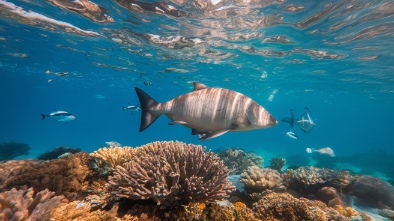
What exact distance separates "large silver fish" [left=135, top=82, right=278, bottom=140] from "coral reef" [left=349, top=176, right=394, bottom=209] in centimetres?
590

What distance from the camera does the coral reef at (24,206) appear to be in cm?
258

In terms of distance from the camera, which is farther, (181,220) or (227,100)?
(227,100)

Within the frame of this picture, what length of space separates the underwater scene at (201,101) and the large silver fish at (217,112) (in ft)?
0.07

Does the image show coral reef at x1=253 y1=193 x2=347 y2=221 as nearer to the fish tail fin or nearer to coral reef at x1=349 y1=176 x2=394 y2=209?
the fish tail fin

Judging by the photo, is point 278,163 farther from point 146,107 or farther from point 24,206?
point 24,206

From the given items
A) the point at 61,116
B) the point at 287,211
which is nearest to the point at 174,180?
the point at 287,211

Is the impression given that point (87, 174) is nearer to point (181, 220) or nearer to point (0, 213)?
point (0, 213)

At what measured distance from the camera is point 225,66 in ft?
81.4

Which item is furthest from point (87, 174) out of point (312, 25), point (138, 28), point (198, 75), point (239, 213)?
point (198, 75)

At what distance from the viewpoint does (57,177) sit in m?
4.04

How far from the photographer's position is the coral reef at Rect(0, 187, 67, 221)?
2579mm

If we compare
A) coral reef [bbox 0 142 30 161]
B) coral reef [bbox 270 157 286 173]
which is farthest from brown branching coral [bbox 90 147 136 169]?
coral reef [bbox 0 142 30 161]

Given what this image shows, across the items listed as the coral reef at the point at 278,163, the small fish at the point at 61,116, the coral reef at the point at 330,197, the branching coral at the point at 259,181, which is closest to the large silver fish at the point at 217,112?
the branching coral at the point at 259,181

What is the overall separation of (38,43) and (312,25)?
25029mm
